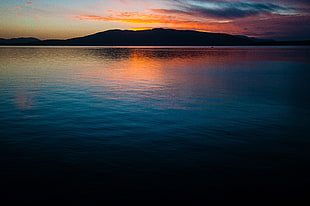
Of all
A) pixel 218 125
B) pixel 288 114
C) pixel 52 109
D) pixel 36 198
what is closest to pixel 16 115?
pixel 52 109

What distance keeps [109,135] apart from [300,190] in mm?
7652

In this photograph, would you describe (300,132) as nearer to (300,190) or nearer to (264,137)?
(264,137)

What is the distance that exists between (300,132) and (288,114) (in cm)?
359

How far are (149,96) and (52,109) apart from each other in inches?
300

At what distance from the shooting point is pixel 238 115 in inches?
599

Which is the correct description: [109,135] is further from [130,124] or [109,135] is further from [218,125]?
[218,125]

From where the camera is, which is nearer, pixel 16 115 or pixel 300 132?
pixel 300 132

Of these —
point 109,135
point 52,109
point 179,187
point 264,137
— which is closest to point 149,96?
point 52,109

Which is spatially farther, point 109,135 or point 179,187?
point 109,135

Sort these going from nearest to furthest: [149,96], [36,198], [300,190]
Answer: [36,198] < [300,190] < [149,96]

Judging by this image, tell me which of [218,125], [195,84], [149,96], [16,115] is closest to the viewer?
[218,125]

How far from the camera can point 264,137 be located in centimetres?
1165

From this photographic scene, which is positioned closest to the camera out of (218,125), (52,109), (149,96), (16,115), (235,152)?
(235,152)

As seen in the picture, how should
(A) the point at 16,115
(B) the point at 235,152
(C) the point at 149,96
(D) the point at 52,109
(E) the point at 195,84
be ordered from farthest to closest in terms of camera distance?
(E) the point at 195,84 → (C) the point at 149,96 → (D) the point at 52,109 → (A) the point at 16,115 → (B) the point at 235,152
